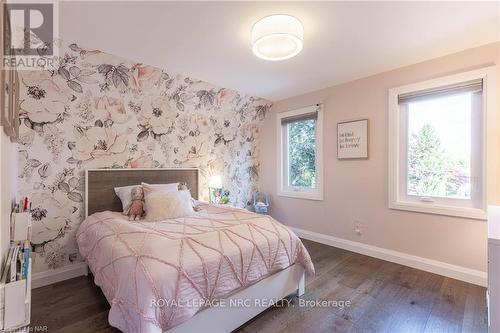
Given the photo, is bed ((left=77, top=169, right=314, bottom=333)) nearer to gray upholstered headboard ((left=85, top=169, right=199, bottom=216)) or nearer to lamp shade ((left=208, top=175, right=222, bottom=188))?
gray upholstered headboard ((left=85, top=169, right=199, bottom=216))

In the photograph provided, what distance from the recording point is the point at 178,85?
9.84 feet

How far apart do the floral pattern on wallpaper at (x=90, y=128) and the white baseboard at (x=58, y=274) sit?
0.05 metres

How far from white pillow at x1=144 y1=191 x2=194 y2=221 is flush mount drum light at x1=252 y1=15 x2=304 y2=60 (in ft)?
5.43

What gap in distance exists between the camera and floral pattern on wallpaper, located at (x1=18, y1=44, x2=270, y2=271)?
2238 mm

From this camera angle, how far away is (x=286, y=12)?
178cm

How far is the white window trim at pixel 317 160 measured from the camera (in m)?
3.49

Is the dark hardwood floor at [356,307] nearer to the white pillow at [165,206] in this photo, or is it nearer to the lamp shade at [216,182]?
the white pillow at [165,206]

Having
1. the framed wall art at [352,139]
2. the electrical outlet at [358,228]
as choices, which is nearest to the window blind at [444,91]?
the framed wall art at [352,139]

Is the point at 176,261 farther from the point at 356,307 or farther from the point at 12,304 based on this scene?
the point at 356,307

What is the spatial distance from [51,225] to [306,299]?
8.32 ft

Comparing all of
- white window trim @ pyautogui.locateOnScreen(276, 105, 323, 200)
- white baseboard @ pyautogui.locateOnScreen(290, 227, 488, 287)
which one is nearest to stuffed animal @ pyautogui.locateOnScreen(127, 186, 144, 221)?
white window trim @ pyautogui.locateOnScreen(276, 105, 323, 200)

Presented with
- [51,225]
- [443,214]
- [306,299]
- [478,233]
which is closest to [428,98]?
[443,214]


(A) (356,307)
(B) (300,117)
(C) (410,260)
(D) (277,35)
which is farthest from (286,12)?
(C) (410,260)

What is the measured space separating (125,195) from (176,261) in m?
1.60
